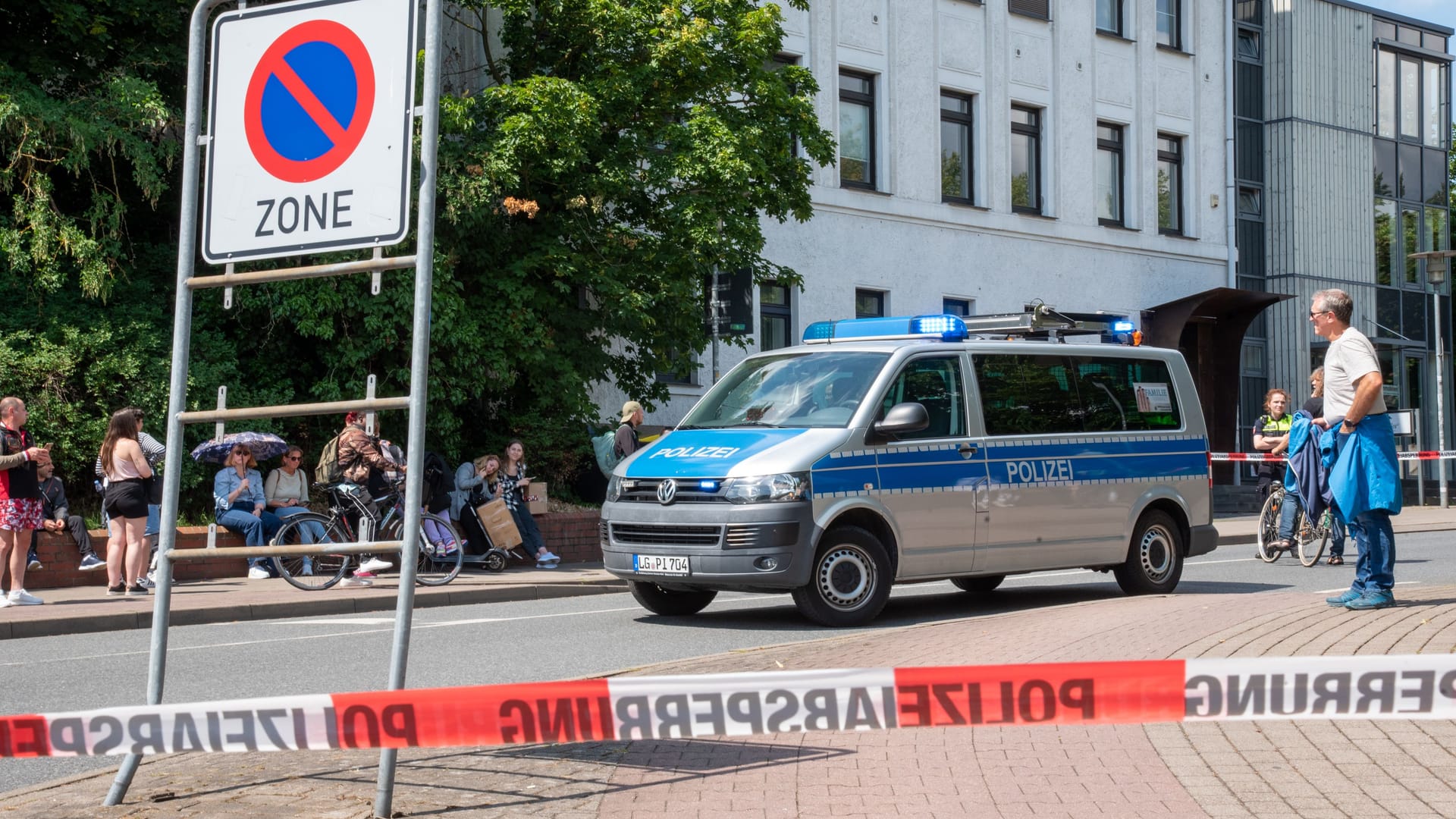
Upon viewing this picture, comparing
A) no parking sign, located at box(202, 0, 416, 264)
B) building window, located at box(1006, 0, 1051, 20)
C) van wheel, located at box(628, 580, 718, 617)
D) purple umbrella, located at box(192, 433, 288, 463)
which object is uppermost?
building window, located at box(1006, 0, 1051, 20)

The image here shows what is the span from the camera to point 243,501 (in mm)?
16547

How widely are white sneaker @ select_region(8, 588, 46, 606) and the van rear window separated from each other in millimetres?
8056

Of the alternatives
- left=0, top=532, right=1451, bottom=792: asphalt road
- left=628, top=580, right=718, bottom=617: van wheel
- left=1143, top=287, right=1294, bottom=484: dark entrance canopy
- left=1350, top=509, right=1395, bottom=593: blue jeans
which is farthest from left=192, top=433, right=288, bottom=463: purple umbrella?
left=1143, top=287, right=1294, bottom=484: dark entrance canopy

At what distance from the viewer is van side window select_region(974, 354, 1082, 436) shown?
471 inches

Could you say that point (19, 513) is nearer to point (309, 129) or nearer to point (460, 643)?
point (460, 643)

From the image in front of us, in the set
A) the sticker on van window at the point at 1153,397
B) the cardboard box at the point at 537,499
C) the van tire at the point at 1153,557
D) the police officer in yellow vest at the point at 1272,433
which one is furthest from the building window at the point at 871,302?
the van tire at the point at 1153,557

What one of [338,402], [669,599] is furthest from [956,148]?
[338,402]

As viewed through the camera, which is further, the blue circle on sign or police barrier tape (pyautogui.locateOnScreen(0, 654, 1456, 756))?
the blue circle on sign

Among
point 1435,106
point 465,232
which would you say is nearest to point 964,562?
point 465,232

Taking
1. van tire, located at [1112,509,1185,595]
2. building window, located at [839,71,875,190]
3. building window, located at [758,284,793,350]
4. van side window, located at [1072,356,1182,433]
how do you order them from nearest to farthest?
van side window, located at [1072,356,1182,433], van tire, located at [1112,509,1185,595], building window, located at [758,284,793,350], building window, located at [839,71,875,190]

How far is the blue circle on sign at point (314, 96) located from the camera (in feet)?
18.0

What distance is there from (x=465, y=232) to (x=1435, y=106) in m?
30.0

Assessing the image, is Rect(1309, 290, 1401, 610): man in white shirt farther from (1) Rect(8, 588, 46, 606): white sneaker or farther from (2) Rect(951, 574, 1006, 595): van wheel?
(1) Rect(8, 588, 46, 606): white sneaker

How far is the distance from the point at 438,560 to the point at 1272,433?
970 cm
